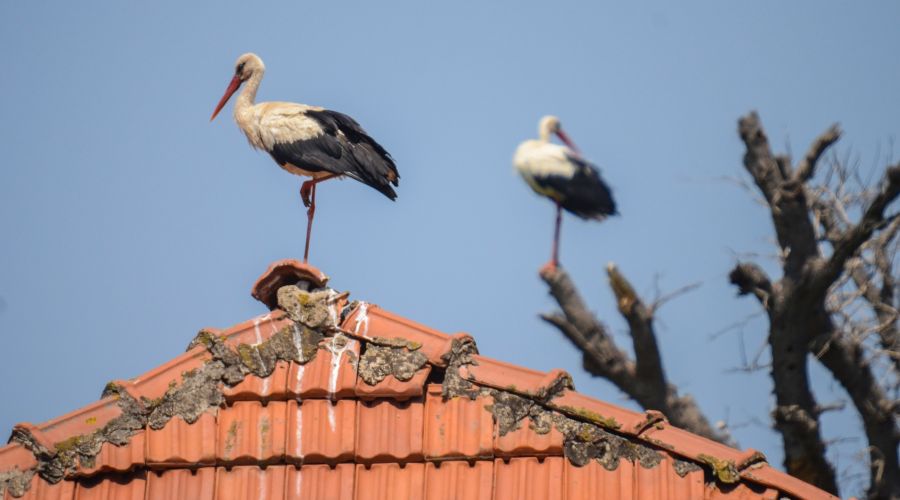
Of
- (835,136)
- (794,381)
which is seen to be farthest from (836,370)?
(835,136)

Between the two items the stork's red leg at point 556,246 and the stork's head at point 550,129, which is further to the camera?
the stork's head at point 550,129

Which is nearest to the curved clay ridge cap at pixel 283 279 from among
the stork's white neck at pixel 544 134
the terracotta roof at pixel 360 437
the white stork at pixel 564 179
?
the terracotta roof at pixel 360 437

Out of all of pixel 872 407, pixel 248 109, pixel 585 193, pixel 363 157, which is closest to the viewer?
pixel 363 157

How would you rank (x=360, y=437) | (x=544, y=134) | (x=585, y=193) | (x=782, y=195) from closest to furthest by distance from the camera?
(x=360, y=437) → (x=782, y=195) → (x=585, y=193) → (x=544, y=134)

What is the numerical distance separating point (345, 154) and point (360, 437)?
411 centimetres

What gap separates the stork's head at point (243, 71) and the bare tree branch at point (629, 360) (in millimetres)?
2700

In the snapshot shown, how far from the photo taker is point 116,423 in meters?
5.41

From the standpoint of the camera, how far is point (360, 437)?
534 centimetres

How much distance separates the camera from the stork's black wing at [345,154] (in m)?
9.12

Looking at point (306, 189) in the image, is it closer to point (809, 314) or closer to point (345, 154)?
point (345, 154)

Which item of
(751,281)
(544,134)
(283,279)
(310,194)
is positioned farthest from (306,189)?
(544,134)

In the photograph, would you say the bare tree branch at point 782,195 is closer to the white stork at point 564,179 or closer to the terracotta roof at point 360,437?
the white stork at point 564,179

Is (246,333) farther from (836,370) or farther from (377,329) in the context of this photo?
(836,370)

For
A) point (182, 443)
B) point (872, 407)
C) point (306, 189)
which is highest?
point (306, 189)
